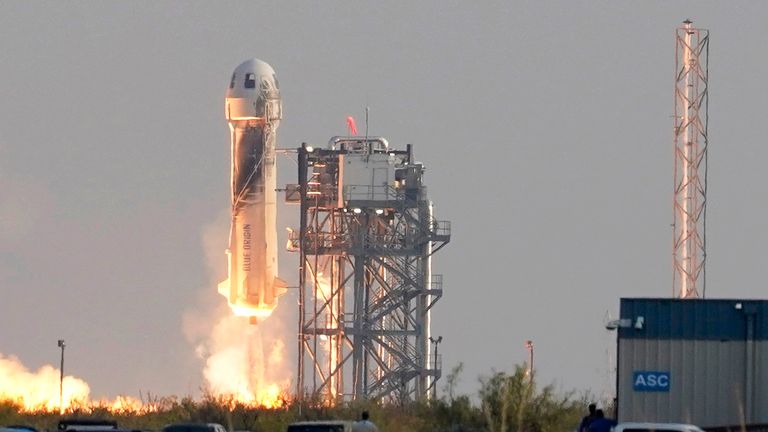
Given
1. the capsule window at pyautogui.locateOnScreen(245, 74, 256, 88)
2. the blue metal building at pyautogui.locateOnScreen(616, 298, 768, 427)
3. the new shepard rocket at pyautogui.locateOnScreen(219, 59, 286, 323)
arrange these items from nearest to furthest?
1. the blue metal building at pyautogui.locateOnScreen(616, 298, 768, 427)
2. the new shepard rocket at pyautogui.locateOnScreen(219, 59, 286, 323)
3. the capsule window at pyautogui.locateOnScreen(245, 74, 256, 88)

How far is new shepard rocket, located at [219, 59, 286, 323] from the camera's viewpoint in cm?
8075

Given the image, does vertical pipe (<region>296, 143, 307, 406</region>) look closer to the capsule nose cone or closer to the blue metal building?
the capsule nose cone

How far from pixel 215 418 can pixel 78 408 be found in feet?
36.3

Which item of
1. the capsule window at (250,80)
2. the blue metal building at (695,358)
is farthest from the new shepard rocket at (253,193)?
the blue metal building at (695,358)

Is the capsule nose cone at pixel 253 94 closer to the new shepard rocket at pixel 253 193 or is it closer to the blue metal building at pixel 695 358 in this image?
the new shepard rocket at pixel 253 193

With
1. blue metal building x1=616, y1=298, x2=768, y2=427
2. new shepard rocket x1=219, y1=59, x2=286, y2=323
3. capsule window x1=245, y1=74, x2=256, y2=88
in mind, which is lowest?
blue metal building x1=616, y1=298, x2=768, y2=427

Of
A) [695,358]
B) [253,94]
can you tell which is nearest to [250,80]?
[253,94]

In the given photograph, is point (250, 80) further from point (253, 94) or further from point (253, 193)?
point (253, 193)

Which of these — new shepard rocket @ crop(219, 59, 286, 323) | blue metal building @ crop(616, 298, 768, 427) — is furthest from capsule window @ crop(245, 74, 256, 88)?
blue metal building @ crop(616, 298, 768, 427)

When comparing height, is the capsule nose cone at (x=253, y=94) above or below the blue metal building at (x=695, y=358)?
above

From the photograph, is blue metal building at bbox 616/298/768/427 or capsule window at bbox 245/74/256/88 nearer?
blue metal building at bbox 616/298/768/427

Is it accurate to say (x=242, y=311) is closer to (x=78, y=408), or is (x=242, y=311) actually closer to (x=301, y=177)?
(x=301, y=177)

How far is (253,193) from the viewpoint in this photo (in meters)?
81.9

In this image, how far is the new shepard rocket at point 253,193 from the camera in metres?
80.8
